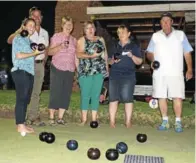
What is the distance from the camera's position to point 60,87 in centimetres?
549

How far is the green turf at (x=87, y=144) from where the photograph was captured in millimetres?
3588

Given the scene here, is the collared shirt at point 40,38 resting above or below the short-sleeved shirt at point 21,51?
above

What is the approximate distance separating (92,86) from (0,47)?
11.2 meters

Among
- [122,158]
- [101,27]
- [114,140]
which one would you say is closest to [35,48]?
[114,140]

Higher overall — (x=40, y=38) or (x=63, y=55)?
(x=40, y=38)

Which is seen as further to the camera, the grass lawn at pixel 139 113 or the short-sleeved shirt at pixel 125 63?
the grass lawn at pixel 139 113

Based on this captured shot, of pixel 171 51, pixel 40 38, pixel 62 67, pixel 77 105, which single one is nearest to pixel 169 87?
pixel 171 51

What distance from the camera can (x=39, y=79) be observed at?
5.41 m

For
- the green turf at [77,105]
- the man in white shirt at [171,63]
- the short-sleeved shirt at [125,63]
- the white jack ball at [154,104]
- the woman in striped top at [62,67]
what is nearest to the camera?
the man in white shirt at [171,63]

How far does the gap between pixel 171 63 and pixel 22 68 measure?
2.24 meters

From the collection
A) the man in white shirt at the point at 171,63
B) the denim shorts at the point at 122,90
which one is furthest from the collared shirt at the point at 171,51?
the denim shorts at the point at 122,90

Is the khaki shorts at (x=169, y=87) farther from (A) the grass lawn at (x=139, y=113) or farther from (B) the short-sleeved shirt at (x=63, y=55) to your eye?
(B) the short-sleeved shirt at (x=63, y=55)

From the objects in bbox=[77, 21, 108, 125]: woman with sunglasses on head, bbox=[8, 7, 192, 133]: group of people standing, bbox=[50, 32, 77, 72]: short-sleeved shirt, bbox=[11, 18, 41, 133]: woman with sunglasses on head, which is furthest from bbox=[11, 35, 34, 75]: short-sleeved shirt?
bbox=[77, 21, 108, 125]: woman with sunglasses on head

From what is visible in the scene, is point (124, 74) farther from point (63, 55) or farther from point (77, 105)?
point (77, 105)
